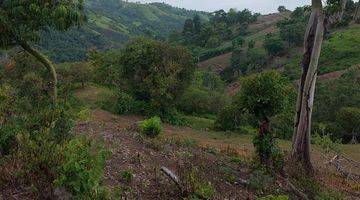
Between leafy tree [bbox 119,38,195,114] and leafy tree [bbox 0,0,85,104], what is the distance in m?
19.9

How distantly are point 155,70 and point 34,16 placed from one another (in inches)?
817

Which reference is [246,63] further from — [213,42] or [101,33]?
[101,33]

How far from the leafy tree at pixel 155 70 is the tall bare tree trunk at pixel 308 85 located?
1735 centimetres

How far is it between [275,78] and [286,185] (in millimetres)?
2699

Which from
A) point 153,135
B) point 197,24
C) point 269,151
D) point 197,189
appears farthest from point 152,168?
point 197,24

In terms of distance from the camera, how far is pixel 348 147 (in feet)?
77.7

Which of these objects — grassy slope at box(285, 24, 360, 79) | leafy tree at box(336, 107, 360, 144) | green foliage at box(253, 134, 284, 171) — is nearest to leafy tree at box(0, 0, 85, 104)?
green foliage at box(253, 134, 284, 171)

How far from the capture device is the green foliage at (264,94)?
1060 cm

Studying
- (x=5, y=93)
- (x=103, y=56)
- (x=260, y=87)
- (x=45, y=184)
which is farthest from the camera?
(x=103, y=56)

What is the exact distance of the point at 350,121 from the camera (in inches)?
1171

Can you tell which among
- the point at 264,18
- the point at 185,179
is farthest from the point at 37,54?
the point at 264,18

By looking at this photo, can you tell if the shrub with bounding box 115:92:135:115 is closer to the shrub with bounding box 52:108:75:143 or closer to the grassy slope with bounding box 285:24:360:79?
the shrub with bounding box 52:108:75:143

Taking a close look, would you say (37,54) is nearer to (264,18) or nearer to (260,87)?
(260,87)

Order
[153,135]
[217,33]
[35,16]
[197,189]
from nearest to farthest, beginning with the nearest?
[197,189], [35,16], [153,135], [217,33]
